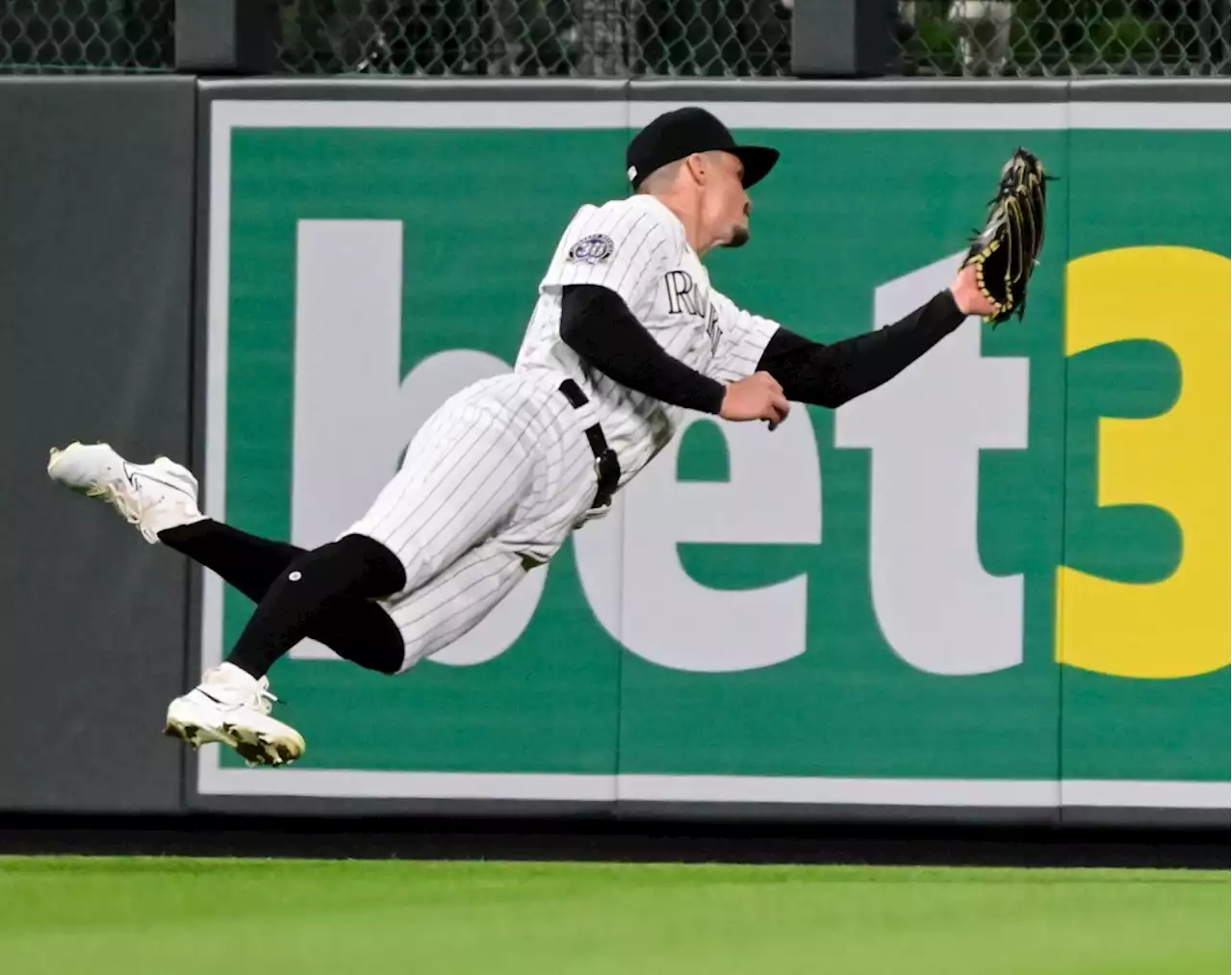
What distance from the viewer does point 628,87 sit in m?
7.45

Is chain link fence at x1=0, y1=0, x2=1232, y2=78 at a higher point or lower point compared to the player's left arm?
higher

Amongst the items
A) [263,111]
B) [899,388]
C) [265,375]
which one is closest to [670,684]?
[899,388]

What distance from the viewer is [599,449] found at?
5340mm

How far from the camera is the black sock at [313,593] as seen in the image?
4980 millimetres

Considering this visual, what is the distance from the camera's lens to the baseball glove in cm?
538

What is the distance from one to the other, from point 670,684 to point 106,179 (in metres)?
2.48

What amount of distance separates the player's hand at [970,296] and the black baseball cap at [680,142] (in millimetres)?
563

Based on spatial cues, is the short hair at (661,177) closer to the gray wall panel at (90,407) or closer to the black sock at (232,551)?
the black sock at (232,551)

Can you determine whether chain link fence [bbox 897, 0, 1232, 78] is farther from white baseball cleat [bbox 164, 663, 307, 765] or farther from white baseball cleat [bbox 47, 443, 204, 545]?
white baseball cleat [bbox 164, 663, 307, 765]

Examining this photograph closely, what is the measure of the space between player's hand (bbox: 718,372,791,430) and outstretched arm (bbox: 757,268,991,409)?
493 mm

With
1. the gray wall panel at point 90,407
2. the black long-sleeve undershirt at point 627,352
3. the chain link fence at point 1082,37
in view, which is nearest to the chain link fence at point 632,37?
the chain link fence at point 1082,37

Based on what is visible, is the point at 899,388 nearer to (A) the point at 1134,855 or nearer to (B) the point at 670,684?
(B) the point at 670,684

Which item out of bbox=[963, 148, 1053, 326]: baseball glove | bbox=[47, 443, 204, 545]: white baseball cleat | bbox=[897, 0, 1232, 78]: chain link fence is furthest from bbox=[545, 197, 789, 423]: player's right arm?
bbox=[897, 0, 1232, 78]: chain link fence

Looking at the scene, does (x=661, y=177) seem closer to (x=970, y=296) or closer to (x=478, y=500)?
(x=970, y=296)
